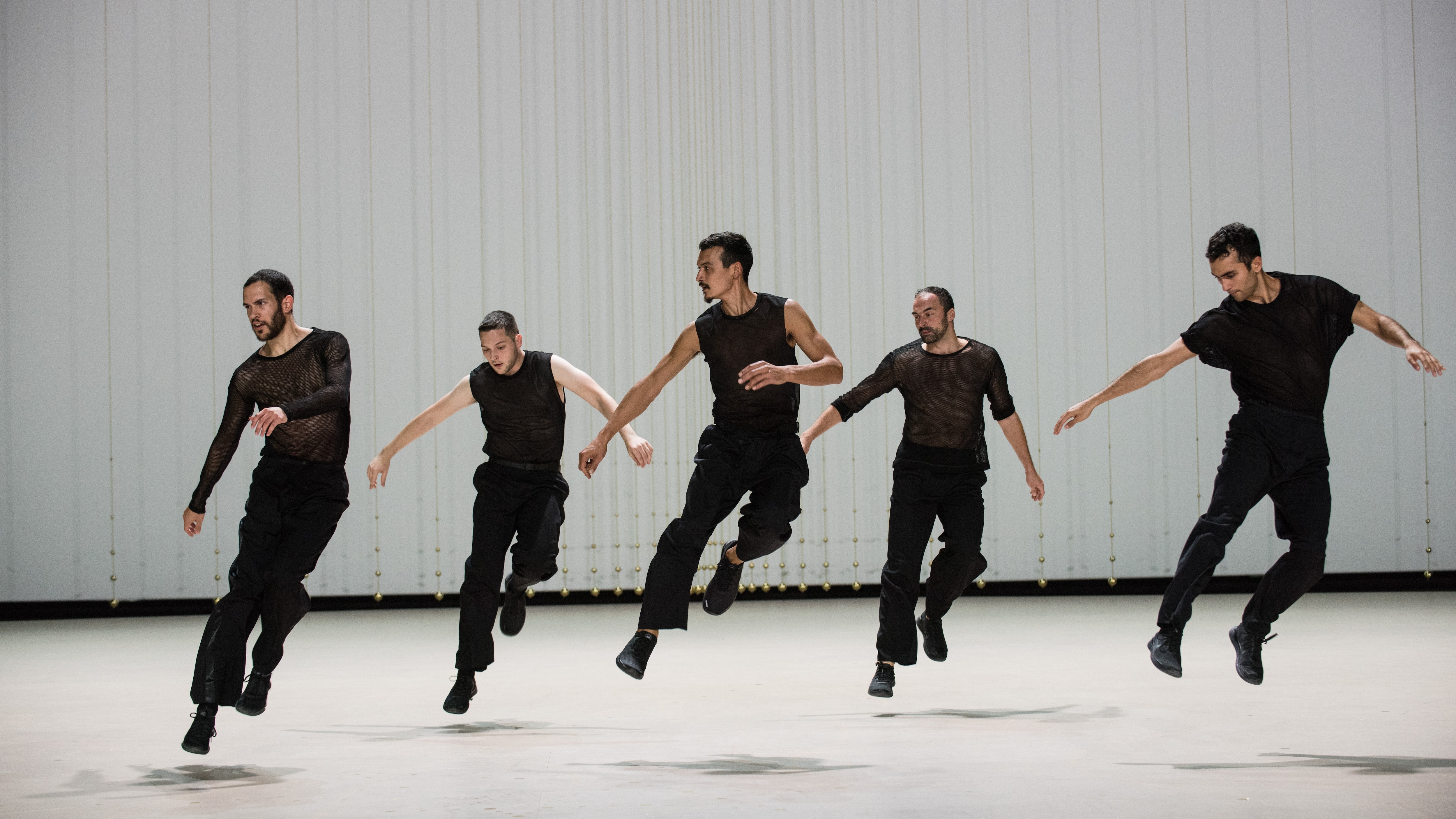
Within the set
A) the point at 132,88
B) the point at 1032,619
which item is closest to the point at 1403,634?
the point at 1032,619

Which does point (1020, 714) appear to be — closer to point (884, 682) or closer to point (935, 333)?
point (884, 682)

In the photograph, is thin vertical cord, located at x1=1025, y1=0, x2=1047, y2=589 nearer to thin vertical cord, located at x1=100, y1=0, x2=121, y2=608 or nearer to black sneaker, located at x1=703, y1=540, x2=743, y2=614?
black sneaker, located at x1=703, y1=540, x2=743, y2=614

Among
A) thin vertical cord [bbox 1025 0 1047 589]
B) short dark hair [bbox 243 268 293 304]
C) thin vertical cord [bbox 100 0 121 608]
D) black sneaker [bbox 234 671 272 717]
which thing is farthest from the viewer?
thin vertical cord [bbox 1025 0 1047 589]

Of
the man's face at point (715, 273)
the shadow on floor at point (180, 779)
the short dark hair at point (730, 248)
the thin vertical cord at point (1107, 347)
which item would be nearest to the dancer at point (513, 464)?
the man's face at point (715, 273)

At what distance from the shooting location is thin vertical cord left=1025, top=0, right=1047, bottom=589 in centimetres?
869

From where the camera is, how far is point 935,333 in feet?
15.7

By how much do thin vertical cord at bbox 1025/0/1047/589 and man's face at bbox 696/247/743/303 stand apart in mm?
4630

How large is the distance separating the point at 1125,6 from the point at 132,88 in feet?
23.3

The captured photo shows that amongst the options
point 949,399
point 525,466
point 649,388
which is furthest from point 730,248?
point 525,466

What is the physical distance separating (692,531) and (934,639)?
4.15ft

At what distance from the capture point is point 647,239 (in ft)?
28.5

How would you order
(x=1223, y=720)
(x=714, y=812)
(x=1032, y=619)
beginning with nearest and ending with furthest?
(x=714, y=812), (x=1223, y=720), (x=1032, y=619)

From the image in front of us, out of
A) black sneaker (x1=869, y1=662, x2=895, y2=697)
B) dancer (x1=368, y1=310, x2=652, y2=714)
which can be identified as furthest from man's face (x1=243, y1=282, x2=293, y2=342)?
black sneaker (x1=869, y1=662, x2=895, y2=697)

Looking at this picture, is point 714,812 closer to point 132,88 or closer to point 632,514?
point 632,514
